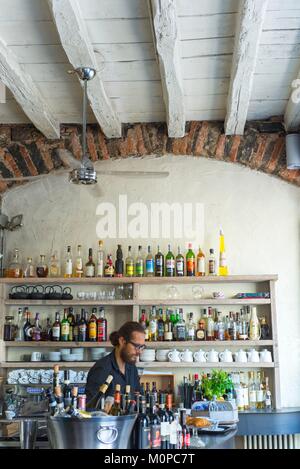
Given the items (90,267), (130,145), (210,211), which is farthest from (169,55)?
(90,267)

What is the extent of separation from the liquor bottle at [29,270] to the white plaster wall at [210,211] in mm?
84

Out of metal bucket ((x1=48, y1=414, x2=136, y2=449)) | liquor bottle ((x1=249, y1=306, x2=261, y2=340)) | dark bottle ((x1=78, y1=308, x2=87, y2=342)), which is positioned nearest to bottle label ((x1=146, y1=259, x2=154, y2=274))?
dark bottle ((x1=78, y1=308, x2=87, y2=342))

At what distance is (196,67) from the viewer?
13.9 feet

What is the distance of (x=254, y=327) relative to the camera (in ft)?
16.7

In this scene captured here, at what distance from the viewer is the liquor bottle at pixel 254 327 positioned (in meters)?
5.07

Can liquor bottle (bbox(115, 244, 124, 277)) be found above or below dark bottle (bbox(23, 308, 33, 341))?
above

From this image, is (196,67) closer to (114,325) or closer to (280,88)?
(280,88)

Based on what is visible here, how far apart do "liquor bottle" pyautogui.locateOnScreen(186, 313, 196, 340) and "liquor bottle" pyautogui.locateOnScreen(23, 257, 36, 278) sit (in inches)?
60.5

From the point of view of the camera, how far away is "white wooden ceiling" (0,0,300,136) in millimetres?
3502

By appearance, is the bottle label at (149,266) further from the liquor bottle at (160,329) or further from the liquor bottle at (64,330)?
the liquor bottle at (64,330)

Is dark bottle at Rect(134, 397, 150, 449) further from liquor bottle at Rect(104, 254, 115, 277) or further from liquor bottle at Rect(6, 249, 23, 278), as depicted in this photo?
liquor bottle at Rect(6, 249, 23, 278)

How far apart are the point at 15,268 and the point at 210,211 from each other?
1.92m

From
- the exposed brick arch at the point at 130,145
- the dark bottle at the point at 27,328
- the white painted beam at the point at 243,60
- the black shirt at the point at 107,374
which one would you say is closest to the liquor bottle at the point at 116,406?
the black shirt at the point at 107,374

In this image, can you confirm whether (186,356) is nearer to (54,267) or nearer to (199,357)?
(199,357)
